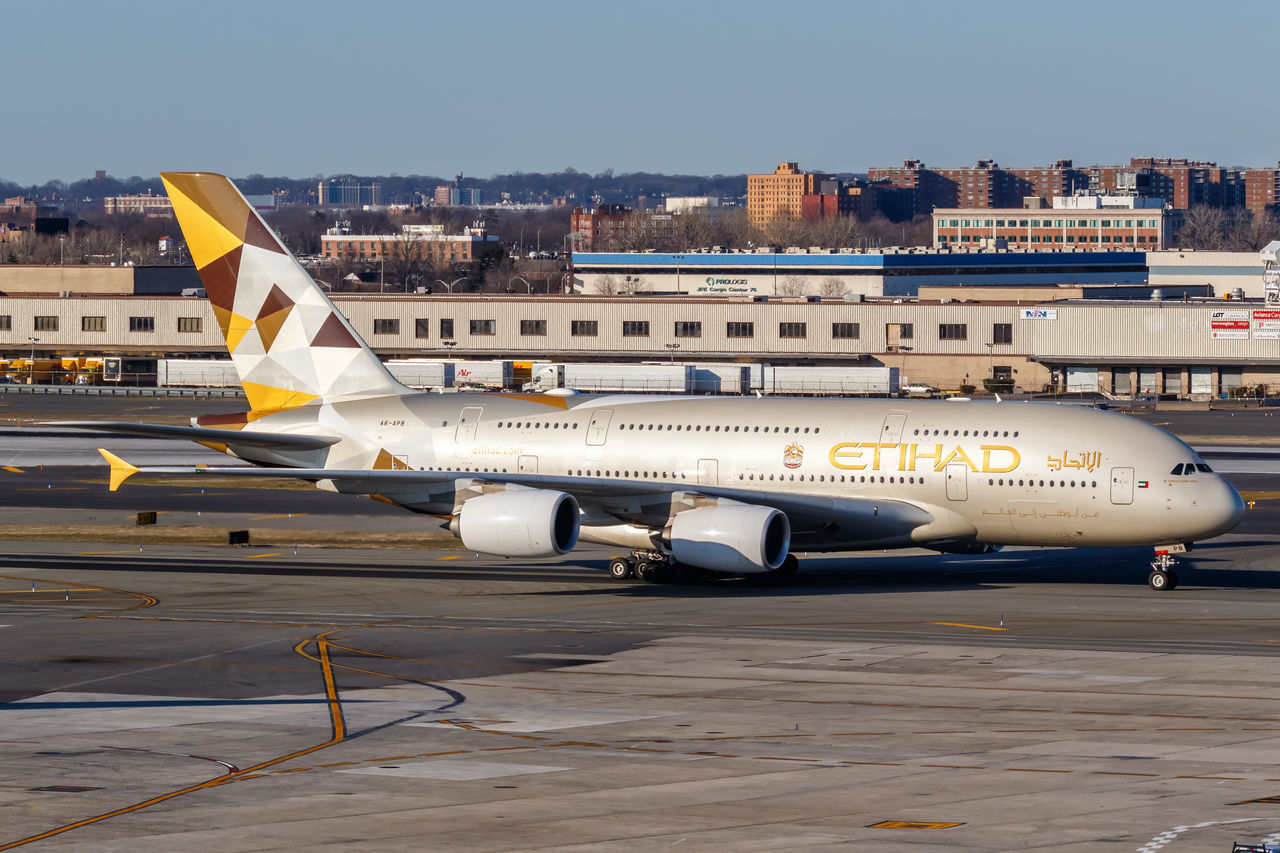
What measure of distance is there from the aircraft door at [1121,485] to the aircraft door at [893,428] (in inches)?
231

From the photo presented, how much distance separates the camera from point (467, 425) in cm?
5112

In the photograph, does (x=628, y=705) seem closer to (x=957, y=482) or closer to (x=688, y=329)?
(x=957, y=482)

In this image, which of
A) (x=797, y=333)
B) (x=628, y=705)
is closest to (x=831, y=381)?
(x=797, y=333)

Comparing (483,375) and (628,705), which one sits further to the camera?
(483,375)

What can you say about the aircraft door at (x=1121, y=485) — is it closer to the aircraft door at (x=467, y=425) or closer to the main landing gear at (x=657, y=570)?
the main landing gear at (x=657, y=570)

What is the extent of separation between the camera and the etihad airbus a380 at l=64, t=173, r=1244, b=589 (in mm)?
44594

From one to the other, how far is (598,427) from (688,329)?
320ft

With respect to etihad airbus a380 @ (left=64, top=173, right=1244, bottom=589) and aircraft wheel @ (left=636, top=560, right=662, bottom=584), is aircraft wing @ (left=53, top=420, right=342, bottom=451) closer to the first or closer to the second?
etihad airbus a380 @ (left=64, top=173, right=1244, bottom=589)

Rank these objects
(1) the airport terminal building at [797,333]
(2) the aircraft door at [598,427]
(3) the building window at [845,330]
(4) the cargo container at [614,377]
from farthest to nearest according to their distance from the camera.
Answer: (3) the building window at [845,330]
(1) the airport terminal building at [797,333]
(4) the cargo container at [614,377]
(2) the aircraft door at [598,427]

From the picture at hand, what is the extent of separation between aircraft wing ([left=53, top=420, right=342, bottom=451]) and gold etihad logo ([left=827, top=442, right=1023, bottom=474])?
1592cm

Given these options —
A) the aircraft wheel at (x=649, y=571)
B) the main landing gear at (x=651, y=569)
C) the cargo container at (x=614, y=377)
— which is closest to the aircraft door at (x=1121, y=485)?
the main landing gear at (x=651, y=569)

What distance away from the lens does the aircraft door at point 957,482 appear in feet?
150

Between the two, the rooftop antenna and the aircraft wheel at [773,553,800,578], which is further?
the rooftop antenna

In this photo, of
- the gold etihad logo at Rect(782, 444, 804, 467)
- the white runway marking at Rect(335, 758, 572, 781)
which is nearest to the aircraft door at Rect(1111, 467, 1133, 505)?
the gold etihad logo at Rect(782, 444, 804, 467)
